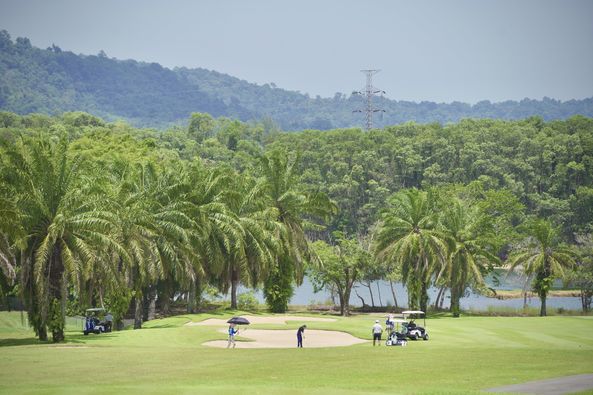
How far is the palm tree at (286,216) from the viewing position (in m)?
71.8

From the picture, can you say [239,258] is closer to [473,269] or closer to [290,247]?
[290,247]

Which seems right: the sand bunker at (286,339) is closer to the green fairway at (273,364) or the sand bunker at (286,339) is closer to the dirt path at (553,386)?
the green fairway at (273,364)

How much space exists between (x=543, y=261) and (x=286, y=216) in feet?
71.7

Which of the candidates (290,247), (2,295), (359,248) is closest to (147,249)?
(2,295)

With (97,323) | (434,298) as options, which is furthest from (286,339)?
(434,298)

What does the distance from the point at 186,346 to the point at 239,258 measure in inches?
831

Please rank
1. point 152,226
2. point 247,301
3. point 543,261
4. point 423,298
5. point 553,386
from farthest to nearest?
point 247,301 < point 543,261 < point 423,298 < point 152,226 < point 553,386

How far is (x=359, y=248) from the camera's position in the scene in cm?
7719

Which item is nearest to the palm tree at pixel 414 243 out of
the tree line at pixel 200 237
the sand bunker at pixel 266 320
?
the tree line at pixel 200 237

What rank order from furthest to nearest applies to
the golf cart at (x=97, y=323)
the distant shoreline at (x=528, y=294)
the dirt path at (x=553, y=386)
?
the distant shoreline at (x=528, y=294) → the golf cart at (x=97, y=323) → the dirt path at (x=553, y=386)

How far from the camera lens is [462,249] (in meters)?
74.2

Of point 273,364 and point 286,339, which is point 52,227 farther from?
point 286,339

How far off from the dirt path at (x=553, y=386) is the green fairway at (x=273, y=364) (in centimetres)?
96

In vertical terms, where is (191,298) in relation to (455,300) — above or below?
above
